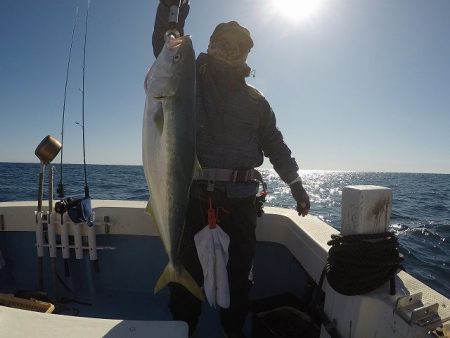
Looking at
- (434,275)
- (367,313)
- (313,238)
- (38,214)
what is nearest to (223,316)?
(313,238)

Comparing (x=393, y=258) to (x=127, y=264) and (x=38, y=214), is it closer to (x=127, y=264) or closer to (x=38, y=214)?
(x=127, y=264)

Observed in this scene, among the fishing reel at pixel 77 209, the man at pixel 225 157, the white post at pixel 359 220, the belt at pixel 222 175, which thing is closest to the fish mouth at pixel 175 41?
the man at pixel 225 157

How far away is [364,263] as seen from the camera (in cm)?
184

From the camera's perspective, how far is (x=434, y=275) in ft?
22.2

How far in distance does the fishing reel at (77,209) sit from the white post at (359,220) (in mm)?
2470

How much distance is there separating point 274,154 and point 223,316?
1500mm

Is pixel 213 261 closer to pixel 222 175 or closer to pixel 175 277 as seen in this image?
pixel 175 277

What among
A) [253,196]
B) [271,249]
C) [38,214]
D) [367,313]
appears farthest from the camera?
[271,249]

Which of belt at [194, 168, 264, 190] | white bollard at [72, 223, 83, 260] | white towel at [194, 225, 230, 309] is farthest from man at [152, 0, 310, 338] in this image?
white bollard at [72, 223, 83, 260]

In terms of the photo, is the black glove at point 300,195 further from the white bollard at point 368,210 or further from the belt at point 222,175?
the white bollard at point 368,210

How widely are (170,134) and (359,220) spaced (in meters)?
1.27

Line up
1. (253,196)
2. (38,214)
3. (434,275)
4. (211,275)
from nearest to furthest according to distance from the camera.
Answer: (211,275)
(253,196)
(38,214)
(434,275)

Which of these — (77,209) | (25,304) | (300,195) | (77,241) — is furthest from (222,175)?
(25,304)

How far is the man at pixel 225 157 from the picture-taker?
2.53 m
